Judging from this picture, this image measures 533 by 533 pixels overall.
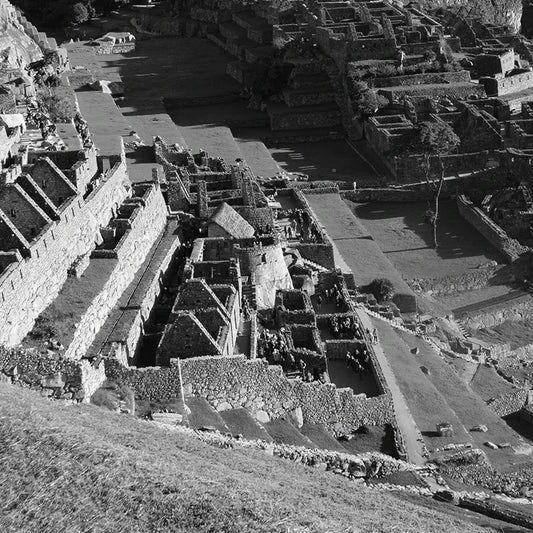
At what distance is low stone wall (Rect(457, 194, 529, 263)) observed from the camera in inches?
2343

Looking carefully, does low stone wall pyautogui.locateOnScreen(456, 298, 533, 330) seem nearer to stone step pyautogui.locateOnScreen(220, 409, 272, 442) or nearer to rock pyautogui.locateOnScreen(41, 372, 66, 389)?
stone step pyautogui.locateOnScreen(220, 409, 272, 442)

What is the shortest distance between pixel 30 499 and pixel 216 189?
35.4 m

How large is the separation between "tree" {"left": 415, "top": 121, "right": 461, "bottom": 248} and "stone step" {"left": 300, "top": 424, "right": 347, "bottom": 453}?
112ft

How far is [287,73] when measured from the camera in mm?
90188

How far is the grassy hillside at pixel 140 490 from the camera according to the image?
2062 centimetres

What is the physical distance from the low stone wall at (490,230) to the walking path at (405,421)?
18.6 m

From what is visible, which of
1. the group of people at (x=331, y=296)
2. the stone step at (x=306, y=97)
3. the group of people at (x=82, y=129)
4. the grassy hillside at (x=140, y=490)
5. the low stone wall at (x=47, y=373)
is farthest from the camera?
the stone step at (x=306, y=97)

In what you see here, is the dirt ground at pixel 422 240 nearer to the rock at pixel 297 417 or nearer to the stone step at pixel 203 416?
the rock at pixel 297 417

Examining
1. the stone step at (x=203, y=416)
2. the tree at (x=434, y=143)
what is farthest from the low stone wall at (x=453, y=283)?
the stone step at (x=203, y=416)

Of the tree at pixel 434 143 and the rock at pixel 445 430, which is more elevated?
the rock at pixel 445 430

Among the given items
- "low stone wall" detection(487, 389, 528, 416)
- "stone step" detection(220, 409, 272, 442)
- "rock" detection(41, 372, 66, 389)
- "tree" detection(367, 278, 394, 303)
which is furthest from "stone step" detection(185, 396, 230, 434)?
"tree" detection(367, 278, 394, 303)

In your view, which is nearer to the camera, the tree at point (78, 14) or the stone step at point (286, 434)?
the stone step at point (286, 434)

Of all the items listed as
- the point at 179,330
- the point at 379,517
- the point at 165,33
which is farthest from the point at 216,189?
the point at 165,33

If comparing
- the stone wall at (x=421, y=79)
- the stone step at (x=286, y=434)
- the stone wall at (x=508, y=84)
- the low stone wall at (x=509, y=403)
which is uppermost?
the stone step at (x=286, y=434)
